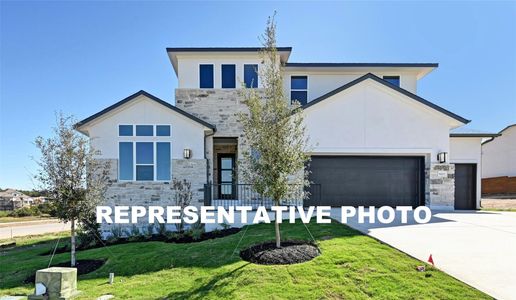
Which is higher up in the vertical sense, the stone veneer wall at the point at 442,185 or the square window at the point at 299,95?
the square window at the point at 299,95

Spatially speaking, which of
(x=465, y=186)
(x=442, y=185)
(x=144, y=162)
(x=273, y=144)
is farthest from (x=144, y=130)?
(x=465, y=186)

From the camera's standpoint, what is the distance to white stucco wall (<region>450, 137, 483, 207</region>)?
1541 centimetres

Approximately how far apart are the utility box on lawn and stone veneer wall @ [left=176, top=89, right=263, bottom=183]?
9029 millimetres

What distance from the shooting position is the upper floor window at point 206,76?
1495cm

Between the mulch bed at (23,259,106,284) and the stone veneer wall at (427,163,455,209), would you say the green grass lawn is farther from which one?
the stone veneer wall at (427,163,455,209)

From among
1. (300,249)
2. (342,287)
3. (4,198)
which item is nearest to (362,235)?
(300,249)

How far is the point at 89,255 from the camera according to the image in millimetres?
9453

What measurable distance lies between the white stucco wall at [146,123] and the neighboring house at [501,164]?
28090 mm

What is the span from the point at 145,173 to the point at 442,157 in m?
12.9

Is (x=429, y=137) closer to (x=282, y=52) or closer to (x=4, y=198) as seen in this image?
(x=282, y=52)

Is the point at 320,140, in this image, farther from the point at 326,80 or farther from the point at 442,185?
the point at 442,185

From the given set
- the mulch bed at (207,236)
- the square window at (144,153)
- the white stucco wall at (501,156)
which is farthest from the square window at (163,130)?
the white stucco wall at (501,156)

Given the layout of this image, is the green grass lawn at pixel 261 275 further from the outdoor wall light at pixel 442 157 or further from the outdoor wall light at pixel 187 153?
the outdoor wall light at pixel 442 157

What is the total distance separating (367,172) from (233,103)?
7008 millimetres
